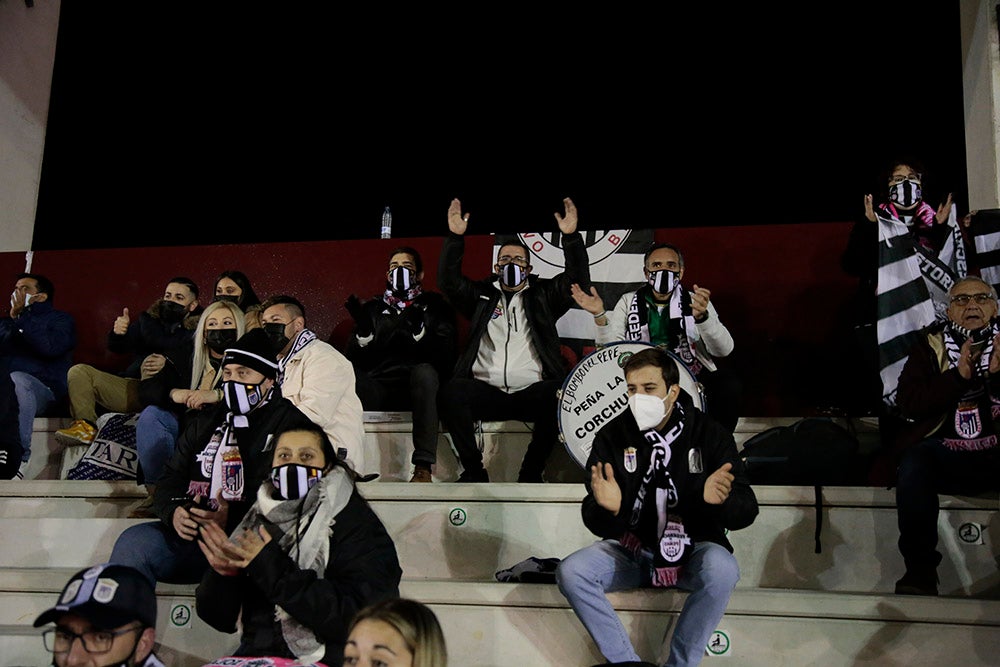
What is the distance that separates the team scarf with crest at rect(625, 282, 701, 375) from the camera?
470cm

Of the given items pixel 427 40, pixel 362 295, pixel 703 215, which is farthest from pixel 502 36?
pixel 362 295

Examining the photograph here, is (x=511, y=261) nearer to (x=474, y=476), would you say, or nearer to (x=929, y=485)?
(x=474, y=476)

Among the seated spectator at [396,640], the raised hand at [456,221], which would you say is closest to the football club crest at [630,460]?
the seated spectator at [396,640]

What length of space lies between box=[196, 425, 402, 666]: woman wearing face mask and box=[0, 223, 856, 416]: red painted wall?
272 centimetres

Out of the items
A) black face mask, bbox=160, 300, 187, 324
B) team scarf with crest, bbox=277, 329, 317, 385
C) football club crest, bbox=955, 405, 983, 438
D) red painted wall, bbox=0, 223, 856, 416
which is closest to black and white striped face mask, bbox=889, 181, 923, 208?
red painted wall, bbox=0, 223, 856, 416

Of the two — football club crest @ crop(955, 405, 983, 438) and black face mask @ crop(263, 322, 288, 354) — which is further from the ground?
black face mask @ crop(263, 322, 288, 354)

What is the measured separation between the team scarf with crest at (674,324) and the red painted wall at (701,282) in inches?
31.6

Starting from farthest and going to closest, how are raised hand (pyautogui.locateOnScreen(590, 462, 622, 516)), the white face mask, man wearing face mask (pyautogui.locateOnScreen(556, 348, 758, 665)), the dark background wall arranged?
1. the dark background wall
2. the white face mask
3. raised hand (pyautogui.locateOnScreen(590, 462, 622, 516))
4. man wearing face mask (pyautogui.locateOnScreen(556, 348, 758, 665))

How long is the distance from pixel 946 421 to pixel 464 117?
5.98 m

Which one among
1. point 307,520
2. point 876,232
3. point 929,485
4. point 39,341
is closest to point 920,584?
point 929,485

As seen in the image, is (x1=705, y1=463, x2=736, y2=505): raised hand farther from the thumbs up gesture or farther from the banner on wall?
the thumbs up gesture

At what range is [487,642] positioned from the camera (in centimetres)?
352

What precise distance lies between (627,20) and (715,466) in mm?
5875

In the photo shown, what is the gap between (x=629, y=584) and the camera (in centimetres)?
345
